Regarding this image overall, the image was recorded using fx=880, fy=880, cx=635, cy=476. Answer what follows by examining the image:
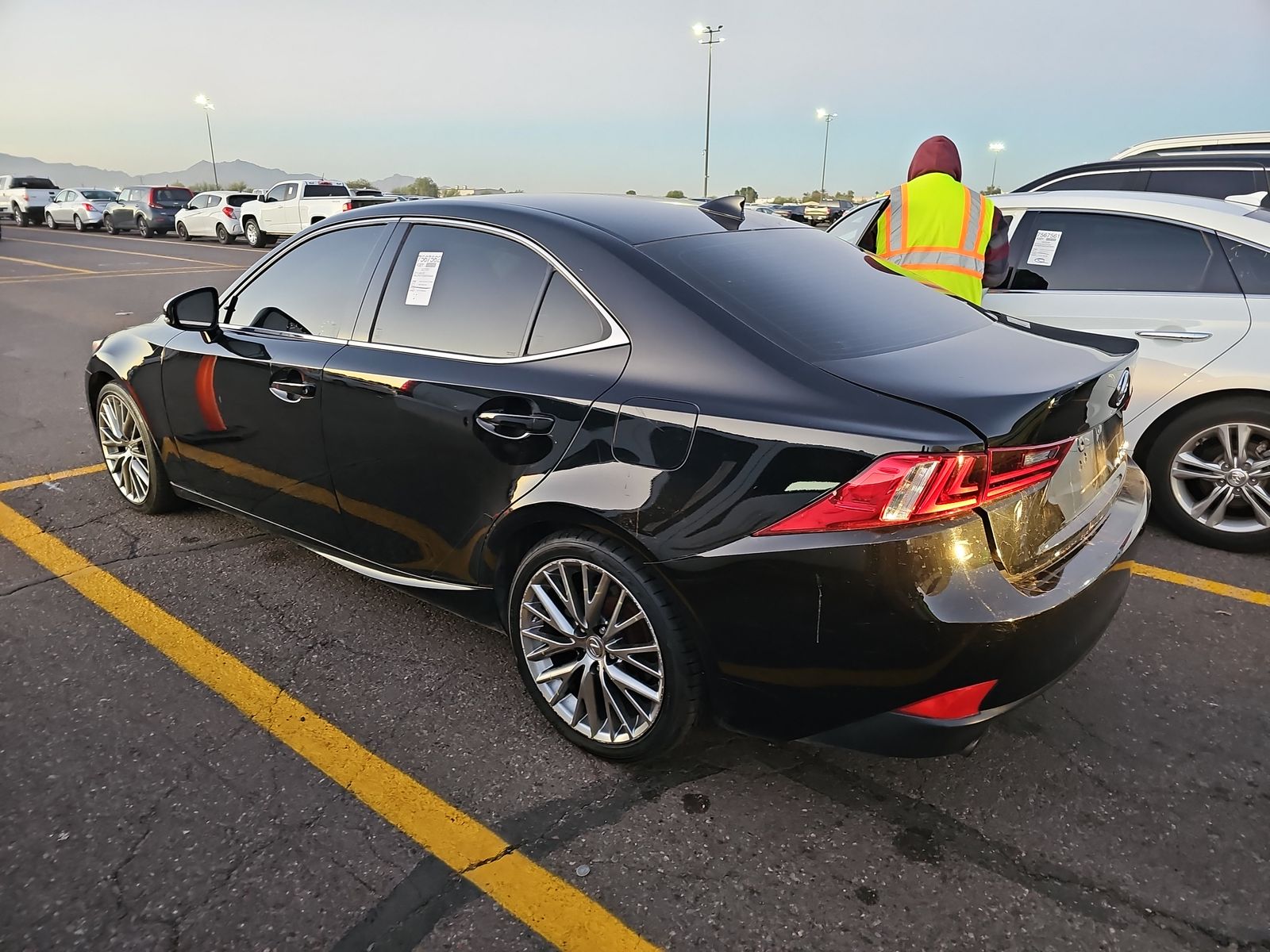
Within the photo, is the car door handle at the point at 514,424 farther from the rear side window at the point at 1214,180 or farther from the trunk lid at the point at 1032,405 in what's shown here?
the rear side window at the point at 1214,180

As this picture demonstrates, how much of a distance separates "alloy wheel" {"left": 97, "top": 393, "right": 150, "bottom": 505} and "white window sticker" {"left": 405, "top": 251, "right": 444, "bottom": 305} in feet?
6.77

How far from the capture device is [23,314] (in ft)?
38.0

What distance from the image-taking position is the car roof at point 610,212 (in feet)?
9.16

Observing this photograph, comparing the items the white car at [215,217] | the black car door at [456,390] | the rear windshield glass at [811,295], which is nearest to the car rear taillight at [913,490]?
the rear windshield glass at [811,295]

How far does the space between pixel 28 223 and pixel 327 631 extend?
41576mm

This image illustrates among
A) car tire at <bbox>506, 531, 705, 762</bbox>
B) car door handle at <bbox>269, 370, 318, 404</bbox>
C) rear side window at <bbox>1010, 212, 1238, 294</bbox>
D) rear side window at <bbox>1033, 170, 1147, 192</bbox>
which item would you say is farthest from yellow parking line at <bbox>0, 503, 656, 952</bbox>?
rear side window at <bbox>1033, 170, 1147, 192</bbox>

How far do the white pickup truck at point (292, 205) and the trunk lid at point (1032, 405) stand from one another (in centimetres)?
2216

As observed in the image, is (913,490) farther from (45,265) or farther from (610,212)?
(45,265)

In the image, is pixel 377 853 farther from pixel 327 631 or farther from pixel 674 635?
pixel 327 631

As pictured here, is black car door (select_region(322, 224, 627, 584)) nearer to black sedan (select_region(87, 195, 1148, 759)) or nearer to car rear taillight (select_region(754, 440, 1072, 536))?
black sedan (select_region(87, 195, 1148, 759))

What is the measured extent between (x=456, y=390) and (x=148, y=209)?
106 feet

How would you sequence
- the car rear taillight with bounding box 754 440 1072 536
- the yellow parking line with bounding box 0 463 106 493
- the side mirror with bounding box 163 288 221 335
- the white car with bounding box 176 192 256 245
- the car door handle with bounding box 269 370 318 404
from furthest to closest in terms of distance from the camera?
the white car with bounding box 176 192 256 245
the yellow parking line with bounding box 0 463 106 493
the side mirror with bounding box 163 288 221 335
the car door handle with bounding box 269 370 318 404
the car rear taillight with bounding box 754 440 1072 536

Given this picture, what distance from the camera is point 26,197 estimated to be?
34656 millimetres

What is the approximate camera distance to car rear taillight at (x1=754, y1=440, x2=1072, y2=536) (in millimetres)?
1987
